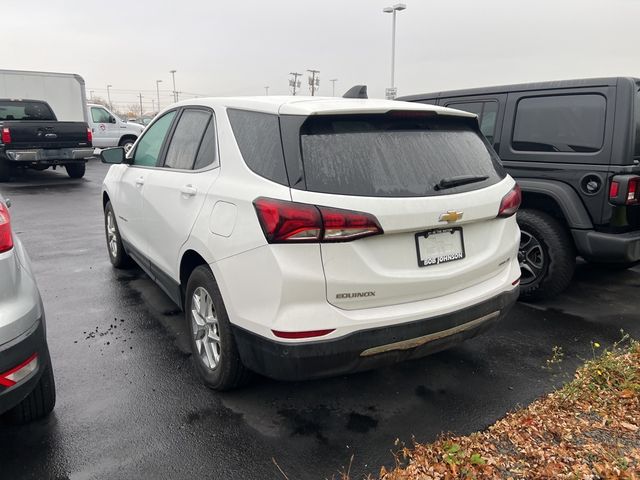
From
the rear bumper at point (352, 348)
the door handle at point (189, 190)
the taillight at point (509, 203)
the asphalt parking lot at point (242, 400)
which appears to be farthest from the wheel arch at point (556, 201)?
the door handle at point (189, 190)

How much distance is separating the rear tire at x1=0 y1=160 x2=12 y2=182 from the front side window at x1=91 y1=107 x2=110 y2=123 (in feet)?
19.6

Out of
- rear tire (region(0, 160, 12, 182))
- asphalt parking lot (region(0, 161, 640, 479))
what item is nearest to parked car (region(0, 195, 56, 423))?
asphalt parking lot (region(0, 161, 640, 479))

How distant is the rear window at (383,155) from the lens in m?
2.43


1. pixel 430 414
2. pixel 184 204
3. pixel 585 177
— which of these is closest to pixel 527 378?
pixel 430 414

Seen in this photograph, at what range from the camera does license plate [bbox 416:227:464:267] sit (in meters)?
2.55

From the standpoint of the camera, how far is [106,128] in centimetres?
1861

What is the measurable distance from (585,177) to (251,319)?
10.4ft

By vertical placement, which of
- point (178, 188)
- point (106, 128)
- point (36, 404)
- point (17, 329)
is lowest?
point (36, 404)

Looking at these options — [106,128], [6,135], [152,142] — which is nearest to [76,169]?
[6,135]

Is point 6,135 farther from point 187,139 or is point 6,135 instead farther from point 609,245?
point 609,245

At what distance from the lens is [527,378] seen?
3266mm

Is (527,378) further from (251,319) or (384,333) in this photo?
(251,319)

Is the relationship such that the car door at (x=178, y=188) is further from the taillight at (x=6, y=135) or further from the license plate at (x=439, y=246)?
the taillight at (x=6, y=135)

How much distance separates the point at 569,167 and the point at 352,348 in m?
2.95
